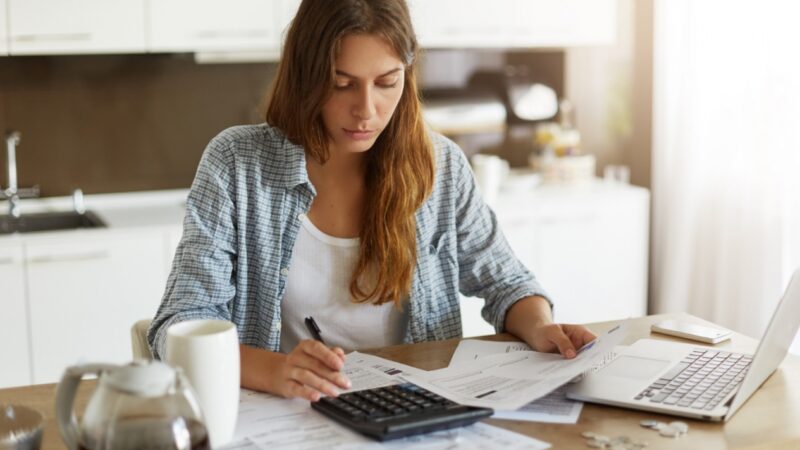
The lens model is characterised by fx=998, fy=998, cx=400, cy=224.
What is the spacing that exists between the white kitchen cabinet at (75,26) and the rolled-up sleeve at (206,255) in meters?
1.54

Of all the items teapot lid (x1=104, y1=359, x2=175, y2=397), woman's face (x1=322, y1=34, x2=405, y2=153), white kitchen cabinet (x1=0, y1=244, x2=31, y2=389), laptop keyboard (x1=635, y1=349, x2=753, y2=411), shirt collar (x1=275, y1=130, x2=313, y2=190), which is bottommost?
white kitchen cabinet (x1=0, y1=244, x2=31, y2=389)

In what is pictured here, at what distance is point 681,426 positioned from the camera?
1369 mm

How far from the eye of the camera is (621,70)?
13.9 feet

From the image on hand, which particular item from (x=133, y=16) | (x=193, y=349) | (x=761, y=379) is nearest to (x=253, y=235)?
(x=193, y=349)

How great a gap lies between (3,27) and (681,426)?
2.52m

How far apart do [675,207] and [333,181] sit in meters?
2.25

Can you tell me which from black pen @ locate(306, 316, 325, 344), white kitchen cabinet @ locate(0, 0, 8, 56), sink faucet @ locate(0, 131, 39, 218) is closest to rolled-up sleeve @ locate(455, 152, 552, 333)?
black pen @ locate(306, 316, 325, 344)

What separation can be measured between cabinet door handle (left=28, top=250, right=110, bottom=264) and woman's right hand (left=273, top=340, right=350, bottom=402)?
5.84 feet

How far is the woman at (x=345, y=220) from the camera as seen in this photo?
68.4 inches

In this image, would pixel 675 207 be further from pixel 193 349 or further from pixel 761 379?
pixel 193 349

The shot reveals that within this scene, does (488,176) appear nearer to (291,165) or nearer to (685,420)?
(291,165)

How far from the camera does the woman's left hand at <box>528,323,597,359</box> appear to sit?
1667mm

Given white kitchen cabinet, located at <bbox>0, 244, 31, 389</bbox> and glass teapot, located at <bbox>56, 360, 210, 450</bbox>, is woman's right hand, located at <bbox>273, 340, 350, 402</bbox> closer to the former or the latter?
glass teapot, located at <bbox>56, 360, 210, 450</bbox>

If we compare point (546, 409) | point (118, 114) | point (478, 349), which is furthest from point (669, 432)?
point (118, 114)
